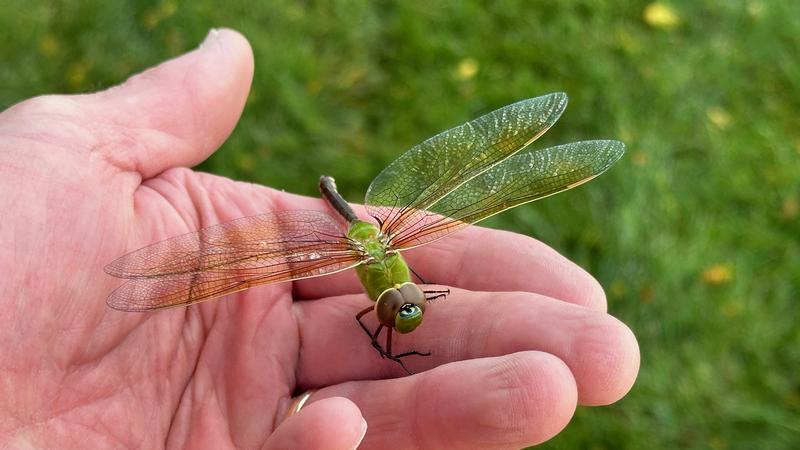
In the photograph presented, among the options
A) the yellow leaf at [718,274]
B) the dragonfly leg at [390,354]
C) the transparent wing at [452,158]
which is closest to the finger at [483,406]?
the dragonfly leg at [390,354]

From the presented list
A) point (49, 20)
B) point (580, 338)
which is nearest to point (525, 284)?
point (580, 338)

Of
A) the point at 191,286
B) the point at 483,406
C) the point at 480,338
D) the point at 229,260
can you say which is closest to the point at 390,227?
the point at 229,260

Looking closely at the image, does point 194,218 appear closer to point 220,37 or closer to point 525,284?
point 220,37

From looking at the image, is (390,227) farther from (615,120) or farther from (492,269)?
(615,120)

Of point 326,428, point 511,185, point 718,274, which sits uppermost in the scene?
point 511,185

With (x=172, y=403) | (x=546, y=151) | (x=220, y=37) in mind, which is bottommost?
(x=172, y=403)

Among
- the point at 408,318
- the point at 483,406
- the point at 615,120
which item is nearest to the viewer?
the point at 483,406

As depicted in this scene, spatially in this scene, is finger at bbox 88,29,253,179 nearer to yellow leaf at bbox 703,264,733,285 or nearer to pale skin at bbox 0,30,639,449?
pale skin at bbox 0,30,639,449

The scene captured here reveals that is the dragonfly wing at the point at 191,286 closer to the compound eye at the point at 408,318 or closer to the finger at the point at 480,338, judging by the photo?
the finger at the point at 480,338
